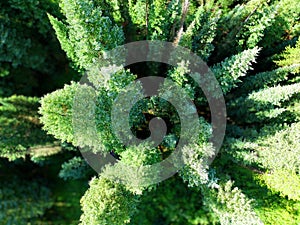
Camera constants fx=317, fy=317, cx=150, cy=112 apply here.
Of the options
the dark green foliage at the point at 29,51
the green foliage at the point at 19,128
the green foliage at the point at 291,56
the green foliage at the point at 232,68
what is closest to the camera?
the green foliage at the point at 232,68

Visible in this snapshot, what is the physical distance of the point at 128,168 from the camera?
4461mm

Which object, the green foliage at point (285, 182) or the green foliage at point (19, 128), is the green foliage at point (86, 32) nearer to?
the green foliage at point (19, 128)

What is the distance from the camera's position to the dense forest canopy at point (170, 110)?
14.8 ft

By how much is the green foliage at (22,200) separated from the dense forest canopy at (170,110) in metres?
0.03

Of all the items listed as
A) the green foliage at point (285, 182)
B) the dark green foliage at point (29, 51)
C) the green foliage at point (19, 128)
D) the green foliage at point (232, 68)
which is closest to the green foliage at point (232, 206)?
the green foliage at point (285, 182)

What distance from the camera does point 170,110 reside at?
Answer: 16.4ft

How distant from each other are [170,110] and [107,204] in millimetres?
1704

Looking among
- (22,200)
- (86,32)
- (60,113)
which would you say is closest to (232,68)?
(86,32)

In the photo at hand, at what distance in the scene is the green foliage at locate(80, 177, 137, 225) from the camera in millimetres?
4285

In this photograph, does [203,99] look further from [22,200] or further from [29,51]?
[22,200]

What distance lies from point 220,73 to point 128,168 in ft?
6.42

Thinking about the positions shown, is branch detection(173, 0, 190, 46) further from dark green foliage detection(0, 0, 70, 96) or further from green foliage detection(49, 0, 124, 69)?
dark green foliage detection(0, 0, 70, 96)

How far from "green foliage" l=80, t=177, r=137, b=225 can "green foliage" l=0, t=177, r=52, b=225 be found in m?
2.26

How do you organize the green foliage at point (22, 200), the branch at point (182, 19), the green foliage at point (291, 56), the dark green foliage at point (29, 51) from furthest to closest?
the green foliage at point (22, 200), the dark green foliage at point (29, 51), the green foliage at point (291, 56), the branch at point (182, 19)
